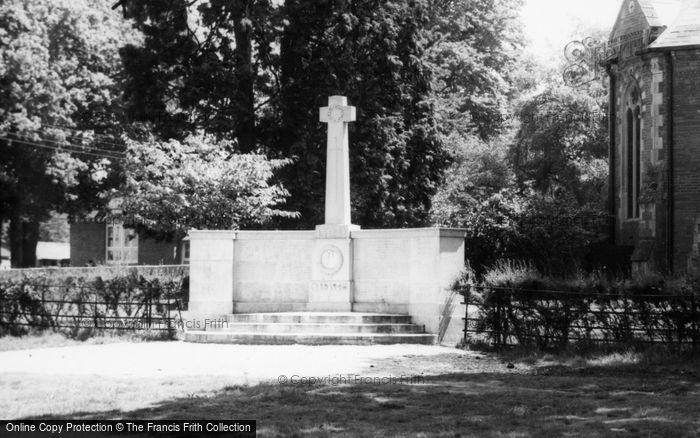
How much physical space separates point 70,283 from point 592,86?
33.1m

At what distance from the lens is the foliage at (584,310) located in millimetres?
14727

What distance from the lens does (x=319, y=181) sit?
32.1 metres

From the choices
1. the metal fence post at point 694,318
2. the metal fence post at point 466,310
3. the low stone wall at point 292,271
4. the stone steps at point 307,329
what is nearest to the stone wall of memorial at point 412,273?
the low stone wall at point 292,271

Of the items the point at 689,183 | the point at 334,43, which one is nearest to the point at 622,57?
the point at 689,183

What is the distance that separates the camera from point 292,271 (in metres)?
20.9

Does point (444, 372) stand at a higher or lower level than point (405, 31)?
lower

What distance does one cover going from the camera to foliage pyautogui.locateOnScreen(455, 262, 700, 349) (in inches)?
580

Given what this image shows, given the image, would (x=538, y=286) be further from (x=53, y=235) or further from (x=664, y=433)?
(x=53, y=235)

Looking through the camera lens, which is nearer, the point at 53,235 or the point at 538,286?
the point at 538,286

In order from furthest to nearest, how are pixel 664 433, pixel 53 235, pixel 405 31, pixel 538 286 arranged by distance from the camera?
pixel 53 235, pixel 405 31, pixel 538 286, pixel 664 433

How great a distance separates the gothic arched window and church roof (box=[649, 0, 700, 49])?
2097 millimetres

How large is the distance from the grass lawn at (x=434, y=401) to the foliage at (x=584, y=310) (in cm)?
111

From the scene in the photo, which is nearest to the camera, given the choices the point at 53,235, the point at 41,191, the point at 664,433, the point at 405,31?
the point at 664,433

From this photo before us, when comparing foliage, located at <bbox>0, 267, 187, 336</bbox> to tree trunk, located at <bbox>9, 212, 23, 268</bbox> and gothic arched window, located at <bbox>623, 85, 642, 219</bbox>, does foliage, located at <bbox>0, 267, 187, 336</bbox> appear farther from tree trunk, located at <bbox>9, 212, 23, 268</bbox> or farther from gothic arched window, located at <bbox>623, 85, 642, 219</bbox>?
tree trunk, located at <bbox>9, 212, 23, 268</bbox>
